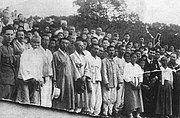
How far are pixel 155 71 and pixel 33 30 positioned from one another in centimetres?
225

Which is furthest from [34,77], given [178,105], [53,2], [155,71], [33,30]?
[178,105]

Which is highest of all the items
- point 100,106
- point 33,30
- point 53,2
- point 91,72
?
point 53,2

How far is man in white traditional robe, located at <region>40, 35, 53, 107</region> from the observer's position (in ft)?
22.7

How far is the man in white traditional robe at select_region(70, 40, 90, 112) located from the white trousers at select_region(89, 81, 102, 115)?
10 centimetres

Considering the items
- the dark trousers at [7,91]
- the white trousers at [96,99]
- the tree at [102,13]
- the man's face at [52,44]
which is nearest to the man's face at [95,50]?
the tree at [102,13]

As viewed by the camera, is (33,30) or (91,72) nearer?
(33,30)

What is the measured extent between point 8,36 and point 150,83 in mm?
2542

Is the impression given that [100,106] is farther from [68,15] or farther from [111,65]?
[68,15]

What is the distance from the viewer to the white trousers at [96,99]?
7.32 meters

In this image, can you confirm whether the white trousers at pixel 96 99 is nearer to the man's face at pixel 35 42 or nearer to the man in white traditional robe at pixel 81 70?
the man in white traditional robe at pixel 81 70

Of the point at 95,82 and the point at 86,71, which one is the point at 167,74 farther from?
the point at 86,71

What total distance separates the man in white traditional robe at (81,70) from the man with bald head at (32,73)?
0.59m

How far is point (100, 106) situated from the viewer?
24.2 ft

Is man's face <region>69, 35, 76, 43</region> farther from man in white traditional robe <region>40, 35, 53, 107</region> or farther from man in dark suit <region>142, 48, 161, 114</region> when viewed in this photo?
man in dark suit <region>142, 48, 161, 114</region>
